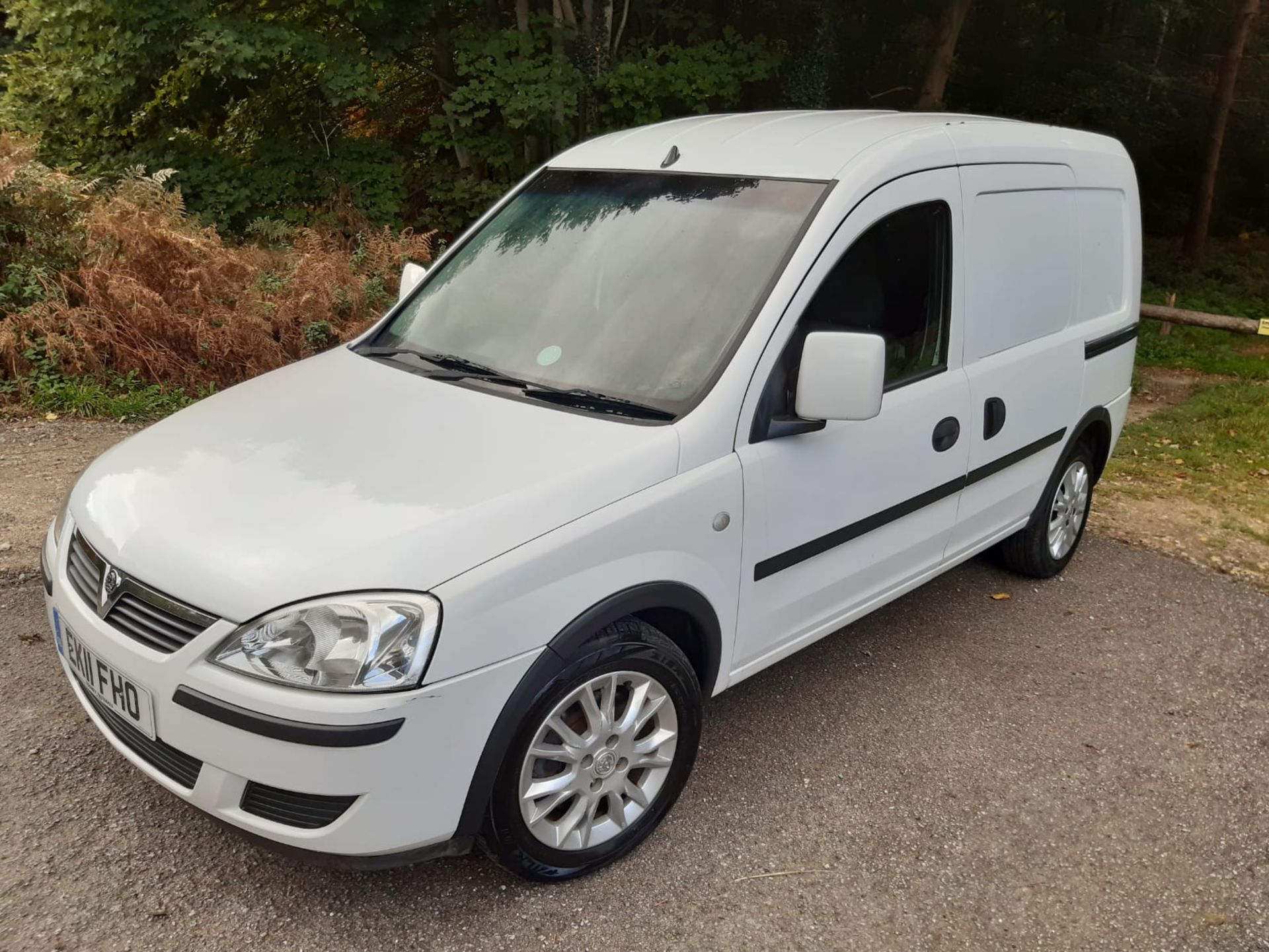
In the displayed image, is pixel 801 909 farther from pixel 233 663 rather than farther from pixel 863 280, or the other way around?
pixel 863 280

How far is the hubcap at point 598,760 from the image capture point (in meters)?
2.67

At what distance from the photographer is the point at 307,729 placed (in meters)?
2.27

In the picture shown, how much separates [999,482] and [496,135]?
8.66 meters

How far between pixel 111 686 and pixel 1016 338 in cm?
334

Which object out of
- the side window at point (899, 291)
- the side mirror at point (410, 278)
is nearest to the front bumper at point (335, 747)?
the side window at point (899, 291)

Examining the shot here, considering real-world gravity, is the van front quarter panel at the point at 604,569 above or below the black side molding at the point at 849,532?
above

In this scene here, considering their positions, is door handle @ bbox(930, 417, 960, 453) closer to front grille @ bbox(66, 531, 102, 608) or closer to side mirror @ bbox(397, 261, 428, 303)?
side mirror @ bbox(397, 261, 428, 303)

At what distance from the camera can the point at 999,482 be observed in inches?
163

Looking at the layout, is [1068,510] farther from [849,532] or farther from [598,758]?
[598,758]

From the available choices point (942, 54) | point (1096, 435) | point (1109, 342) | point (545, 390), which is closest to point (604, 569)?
point (545, 390)

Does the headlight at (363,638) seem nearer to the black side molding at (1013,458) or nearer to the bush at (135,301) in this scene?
the black side molding at (1013,458)

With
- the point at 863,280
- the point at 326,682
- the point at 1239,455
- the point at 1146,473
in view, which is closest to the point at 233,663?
the point at 326,682

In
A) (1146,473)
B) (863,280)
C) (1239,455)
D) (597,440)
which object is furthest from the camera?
(1239,455)

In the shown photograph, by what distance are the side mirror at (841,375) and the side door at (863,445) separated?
0.15 m
